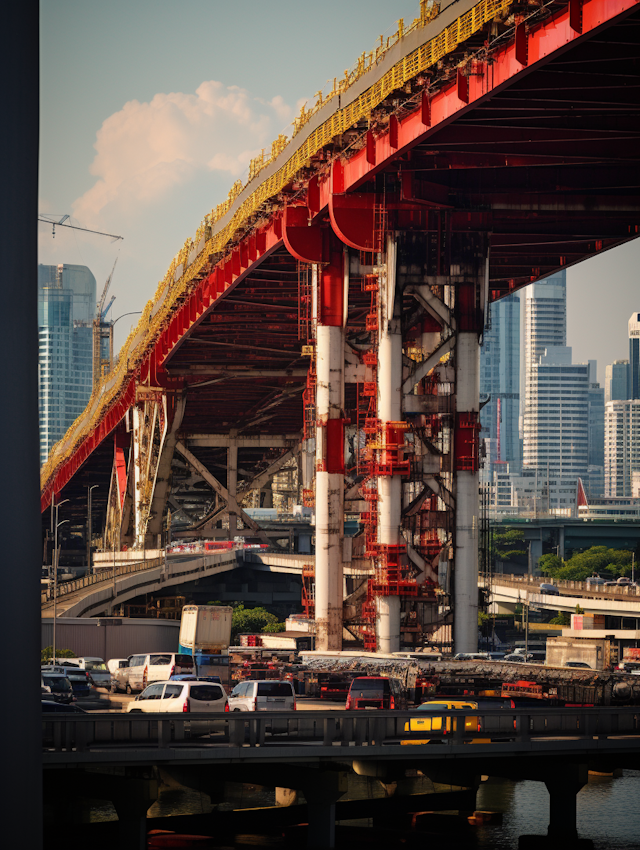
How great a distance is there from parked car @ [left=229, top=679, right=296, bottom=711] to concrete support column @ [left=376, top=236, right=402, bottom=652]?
424 inches

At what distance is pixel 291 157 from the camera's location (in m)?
48.7

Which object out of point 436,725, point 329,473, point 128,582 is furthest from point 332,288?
point 128,582

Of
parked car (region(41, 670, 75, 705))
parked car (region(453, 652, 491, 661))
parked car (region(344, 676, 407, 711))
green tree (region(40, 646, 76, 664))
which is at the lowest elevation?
green tree (region(40, 646, 76, 664))

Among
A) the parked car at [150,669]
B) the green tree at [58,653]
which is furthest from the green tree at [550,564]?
the parked car at [150,669]

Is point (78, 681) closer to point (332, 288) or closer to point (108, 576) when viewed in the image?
point (332, 288)

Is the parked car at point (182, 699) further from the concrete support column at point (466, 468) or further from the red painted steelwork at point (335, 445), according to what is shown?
the red painted steelwork at point (335, 445)

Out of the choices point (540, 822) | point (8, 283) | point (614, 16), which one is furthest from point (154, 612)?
point (8, 283)

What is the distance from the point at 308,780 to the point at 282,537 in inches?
4512

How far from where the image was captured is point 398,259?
44062mm

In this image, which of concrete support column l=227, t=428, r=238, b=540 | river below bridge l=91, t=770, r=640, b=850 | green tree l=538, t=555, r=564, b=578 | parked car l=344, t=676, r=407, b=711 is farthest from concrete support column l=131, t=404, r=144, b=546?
green tree l=538, t=555, r=564, b=578

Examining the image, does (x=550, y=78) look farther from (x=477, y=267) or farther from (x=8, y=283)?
(x=8, y=283)

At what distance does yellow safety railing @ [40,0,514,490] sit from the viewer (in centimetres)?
3291

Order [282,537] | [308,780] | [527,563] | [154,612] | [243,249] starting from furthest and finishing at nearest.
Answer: [527,563], [282,537], [154,612], [243,249], [308,780]

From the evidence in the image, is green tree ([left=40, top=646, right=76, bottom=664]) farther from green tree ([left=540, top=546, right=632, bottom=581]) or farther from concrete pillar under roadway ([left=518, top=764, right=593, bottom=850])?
green tree ([left=540, top=546, right=632, bottom=581])
